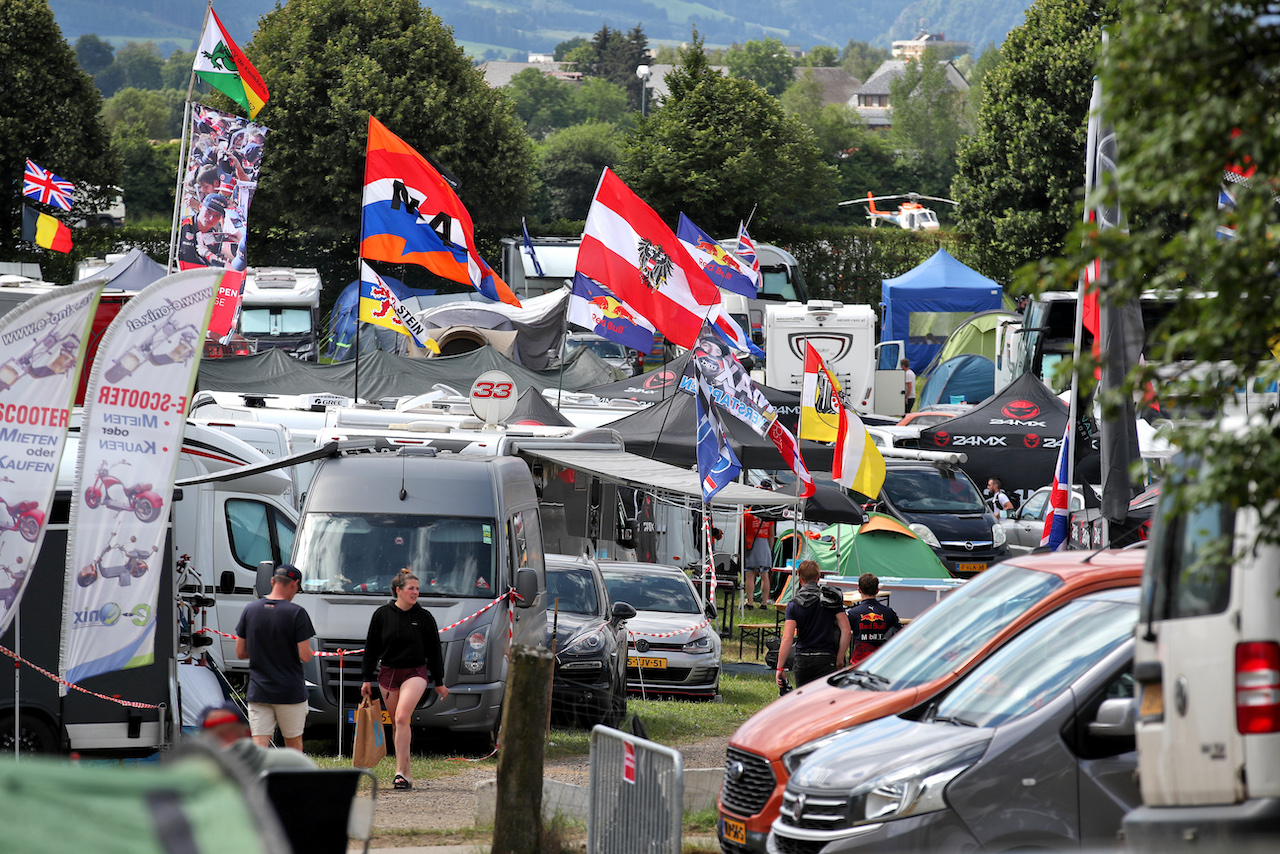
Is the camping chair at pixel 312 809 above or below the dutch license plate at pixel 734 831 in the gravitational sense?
above

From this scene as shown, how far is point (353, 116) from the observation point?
4556 cm

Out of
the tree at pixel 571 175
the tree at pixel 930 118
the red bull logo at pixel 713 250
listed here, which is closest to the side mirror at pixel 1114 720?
the red bull logo at pixel 713 250

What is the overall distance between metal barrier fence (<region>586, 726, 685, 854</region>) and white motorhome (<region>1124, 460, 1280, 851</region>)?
7.88 feet

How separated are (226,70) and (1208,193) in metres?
18.9

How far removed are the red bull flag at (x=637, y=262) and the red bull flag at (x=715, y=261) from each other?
469cm

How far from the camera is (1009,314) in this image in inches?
1463

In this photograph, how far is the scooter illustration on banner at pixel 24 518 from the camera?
29.0 feet

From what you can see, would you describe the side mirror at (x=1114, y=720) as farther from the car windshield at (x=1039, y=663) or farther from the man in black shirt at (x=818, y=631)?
the man in black shirt at (x=818, y=631)

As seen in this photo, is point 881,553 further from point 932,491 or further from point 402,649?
point 402,649

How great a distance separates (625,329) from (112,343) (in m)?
12.1

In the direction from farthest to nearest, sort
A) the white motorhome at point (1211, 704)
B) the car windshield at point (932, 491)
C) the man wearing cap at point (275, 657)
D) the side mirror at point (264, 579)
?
the car windshield at point (932, 491)
the side mirror at point (264, 579)
the man wearing cap at point (275, 657)
the white motorhome at point (1211, 704)

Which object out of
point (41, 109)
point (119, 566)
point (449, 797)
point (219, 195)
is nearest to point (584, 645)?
point (449, 797)

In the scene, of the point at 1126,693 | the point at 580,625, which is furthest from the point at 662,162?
the point at 1126,693

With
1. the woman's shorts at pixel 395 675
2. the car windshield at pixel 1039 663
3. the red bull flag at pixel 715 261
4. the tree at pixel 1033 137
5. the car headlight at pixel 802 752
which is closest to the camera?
the car windshield at pixel 1039 663
